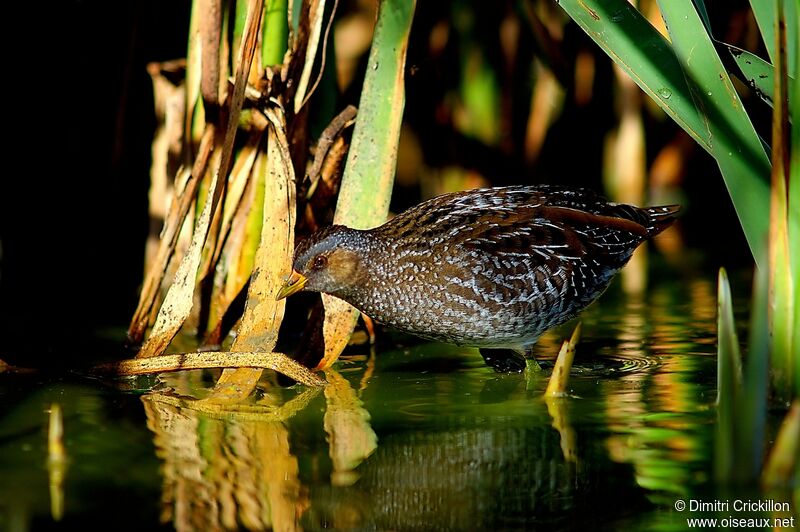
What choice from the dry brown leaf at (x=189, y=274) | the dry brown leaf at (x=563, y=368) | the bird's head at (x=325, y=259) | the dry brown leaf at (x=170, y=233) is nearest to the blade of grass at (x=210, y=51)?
the dry brown leaf at (x=170, y=233)

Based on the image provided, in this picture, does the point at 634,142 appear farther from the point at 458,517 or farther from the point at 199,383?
the point at 458,517

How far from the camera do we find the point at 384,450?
135 inches

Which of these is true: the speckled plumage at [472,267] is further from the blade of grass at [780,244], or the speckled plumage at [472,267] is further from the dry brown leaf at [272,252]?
the blade of grass at [780,244]

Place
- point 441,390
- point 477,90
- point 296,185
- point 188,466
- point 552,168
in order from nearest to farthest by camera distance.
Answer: point 188,466 < point 441,390 < point 296,185 < point 477,90 < point 552,168

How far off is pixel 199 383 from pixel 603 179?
344cm

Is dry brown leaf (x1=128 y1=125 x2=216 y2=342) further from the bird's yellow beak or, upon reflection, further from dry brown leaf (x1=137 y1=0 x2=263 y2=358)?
the bird's yellow beak

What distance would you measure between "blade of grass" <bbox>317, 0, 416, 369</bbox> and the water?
0.61 meters

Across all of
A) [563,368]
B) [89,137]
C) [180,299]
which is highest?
[89,137]

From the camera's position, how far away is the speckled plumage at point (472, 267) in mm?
4328

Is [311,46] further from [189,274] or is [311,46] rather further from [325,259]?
[189,274]

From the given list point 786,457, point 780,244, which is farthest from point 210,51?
point 786,457

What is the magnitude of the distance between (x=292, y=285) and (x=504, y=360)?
36.0 inches

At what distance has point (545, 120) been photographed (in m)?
6.52

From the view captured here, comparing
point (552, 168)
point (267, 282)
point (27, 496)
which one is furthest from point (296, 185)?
point (552, 168)
